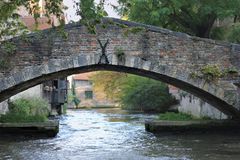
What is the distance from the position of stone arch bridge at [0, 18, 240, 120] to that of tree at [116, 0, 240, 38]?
13.6ft

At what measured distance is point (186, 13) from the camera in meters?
23.9

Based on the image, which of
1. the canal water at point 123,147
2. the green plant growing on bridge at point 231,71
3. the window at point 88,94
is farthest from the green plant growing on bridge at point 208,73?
the window at point 88,94

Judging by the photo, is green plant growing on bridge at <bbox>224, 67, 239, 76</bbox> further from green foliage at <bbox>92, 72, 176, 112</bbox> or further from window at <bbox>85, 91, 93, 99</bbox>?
window at <bbox>85, 91, 93, 99</bbox>

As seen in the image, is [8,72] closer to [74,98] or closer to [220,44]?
[220,44]

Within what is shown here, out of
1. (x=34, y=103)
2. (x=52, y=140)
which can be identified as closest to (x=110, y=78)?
(x=34, y=103)

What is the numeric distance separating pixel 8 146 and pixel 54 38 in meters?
3.65

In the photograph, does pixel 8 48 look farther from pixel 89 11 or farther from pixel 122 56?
pixel 89 11

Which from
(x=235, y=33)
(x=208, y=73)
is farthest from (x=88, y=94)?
(x=208, y=73)

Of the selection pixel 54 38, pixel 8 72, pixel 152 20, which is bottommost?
pixel 8 72

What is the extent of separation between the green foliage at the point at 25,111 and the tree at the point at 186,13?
19.6 ft

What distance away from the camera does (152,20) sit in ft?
74.6

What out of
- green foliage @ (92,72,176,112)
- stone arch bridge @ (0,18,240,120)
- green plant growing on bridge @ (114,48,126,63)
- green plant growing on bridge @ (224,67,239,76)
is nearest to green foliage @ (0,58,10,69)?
stone arch bridge @ (0,18,240,120)

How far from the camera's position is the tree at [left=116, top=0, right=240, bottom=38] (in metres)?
22.0

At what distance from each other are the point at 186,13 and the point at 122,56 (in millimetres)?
8211
